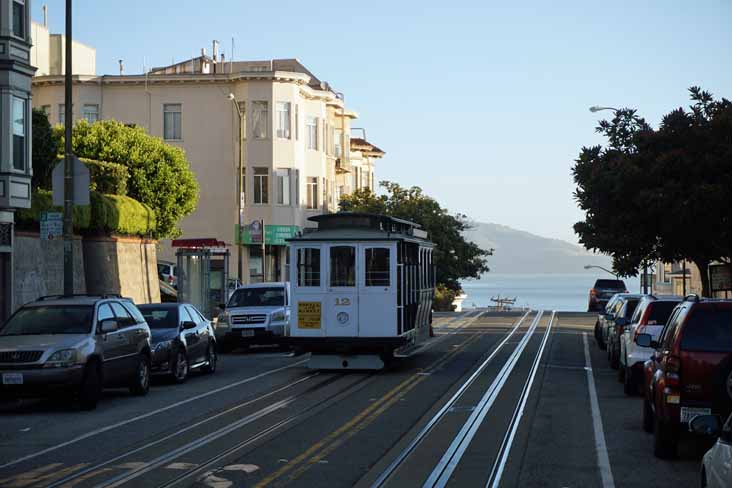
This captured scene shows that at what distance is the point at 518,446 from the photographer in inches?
538

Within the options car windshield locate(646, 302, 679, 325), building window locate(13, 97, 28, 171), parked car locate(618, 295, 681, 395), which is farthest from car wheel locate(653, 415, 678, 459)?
building window locate(13, 97, 28, 171)

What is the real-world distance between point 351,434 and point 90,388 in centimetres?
502

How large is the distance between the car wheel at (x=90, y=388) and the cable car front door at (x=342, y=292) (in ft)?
22.3

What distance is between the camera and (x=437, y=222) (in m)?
→ 74.1

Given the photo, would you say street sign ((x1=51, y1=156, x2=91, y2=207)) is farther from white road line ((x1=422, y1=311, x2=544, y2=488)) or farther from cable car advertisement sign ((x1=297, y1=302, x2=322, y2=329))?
white road line ((x1=422, y1=311, x2=544, y2=488))

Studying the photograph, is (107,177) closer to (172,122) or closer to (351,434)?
(172,122)

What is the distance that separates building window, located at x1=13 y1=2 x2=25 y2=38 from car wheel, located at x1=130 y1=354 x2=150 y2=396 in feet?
47.1

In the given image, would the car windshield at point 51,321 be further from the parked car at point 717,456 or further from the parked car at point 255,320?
the parked car at point 717,456

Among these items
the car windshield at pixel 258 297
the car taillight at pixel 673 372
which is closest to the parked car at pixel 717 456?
the car taillight at pixel 673 372

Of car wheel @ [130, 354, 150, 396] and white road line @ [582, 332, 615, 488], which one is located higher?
car wheel @ [130, 354, 150, 396]

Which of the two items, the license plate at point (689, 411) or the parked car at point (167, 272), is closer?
the license plate at point (689, 411)

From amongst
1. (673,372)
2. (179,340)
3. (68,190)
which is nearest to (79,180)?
(68,190)

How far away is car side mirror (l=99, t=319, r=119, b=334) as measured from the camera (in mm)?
18547

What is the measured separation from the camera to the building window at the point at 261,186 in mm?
59781
